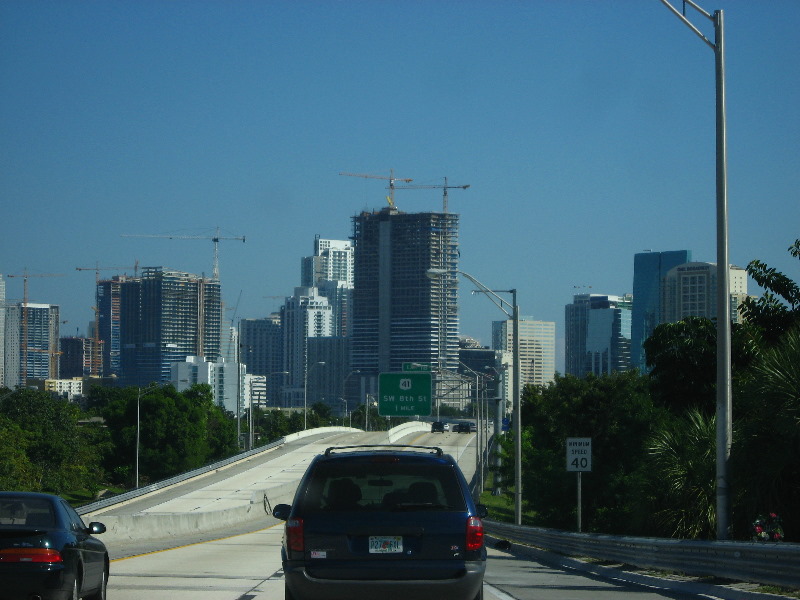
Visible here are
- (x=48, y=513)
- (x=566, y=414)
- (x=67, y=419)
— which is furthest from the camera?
(x=67, y=419)

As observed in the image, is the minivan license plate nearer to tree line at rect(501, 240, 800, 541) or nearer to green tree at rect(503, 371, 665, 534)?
tree line at rect(501, 240, 800, 541)

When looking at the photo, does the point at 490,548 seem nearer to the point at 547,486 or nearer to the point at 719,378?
the point at 719,378

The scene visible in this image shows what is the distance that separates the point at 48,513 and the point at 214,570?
27.4ft

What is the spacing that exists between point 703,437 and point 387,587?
13689 mm

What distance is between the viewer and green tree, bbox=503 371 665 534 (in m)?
49.7

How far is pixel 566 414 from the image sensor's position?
5825cm

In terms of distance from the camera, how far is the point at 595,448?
55594 millimetres

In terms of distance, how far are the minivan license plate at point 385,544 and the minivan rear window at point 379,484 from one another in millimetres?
298

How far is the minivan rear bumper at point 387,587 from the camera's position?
1059 centimetres

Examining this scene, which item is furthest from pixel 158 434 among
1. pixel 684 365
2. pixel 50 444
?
pixel 684 365

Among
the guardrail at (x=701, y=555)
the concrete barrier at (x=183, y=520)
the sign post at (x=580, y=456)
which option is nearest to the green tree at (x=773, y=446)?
the guardrail at (x=701, y=555)

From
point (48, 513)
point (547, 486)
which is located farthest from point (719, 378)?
point (547, 486)

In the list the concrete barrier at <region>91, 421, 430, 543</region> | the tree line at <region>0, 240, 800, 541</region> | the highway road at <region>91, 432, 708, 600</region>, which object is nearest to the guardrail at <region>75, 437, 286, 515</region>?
the concrete barrier at <region>91, 421, 430, 543</region>

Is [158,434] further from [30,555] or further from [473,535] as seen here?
[473,535]
